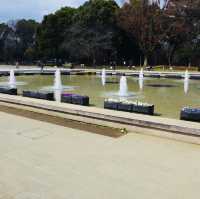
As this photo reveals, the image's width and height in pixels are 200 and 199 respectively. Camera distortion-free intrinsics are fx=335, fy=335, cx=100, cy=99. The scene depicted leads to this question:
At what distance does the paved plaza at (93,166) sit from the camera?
14.7 ft

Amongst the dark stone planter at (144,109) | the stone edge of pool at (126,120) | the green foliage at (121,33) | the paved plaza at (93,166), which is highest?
the green foliage at (121,33)

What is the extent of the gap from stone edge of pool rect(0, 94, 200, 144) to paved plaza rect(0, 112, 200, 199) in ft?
0.71

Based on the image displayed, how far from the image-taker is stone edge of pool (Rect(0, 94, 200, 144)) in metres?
6.76

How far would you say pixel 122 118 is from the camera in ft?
25.3

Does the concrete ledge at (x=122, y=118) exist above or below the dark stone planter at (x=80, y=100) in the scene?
below

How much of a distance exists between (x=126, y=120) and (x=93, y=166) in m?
2.44

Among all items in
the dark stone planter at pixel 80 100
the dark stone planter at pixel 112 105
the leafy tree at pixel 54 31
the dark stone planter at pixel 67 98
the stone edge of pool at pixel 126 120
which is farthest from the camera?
the leafy tree at pixel 54 31

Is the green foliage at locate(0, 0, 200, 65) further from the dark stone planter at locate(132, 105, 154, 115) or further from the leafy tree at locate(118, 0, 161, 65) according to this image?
the dark stone planter at locate(132, 105, 154, 115)

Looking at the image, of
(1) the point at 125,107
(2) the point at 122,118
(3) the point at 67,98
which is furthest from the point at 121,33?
(2) the point at 122,118

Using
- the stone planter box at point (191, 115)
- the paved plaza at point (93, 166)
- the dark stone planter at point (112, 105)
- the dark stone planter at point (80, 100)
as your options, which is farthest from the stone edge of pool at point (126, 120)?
the dark stone planter at point (80, 100)

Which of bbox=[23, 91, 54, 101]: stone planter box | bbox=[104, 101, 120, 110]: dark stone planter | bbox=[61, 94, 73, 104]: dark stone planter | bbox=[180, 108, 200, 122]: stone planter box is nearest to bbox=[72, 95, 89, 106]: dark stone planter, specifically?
bbox=[61, 94, 73, 104]: dark stone planter

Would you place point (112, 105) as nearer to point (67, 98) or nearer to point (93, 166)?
point (67, 98)

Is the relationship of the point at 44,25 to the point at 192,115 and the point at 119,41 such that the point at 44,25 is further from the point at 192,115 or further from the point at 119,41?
the point at 192,115

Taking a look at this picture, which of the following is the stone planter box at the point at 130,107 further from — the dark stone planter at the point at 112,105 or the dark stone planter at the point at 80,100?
the dark stone planter at the point at 80,100
